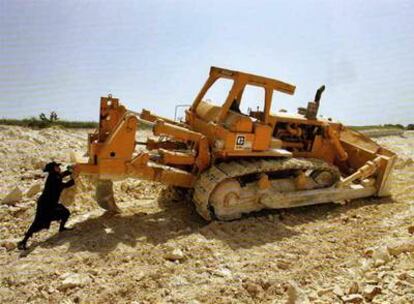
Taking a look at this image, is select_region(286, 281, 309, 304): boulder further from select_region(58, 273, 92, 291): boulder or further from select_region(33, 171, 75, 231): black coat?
select_region(33, 171, 75, 231): black coat

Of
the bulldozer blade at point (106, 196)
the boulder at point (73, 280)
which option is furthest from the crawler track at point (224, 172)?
the boulder at point (73, 280)

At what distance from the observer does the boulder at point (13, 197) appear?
712 centimetres

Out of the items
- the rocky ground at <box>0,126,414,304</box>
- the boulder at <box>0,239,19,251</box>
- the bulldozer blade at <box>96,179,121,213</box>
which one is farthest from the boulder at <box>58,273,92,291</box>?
the bulldozer blade at <box>96,179,121,213</box>

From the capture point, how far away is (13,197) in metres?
7.17

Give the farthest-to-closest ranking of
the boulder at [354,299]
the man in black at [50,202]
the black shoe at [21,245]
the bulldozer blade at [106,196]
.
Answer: the bulldozer blade at [106,196] → the man in black at [50,202] → the black shoe at [21,245] → the boulder at [354,299]

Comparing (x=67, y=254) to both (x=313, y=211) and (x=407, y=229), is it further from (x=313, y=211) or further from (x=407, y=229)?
(x=407, y=229)

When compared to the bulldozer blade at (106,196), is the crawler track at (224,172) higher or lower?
higher

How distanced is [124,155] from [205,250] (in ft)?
5.94

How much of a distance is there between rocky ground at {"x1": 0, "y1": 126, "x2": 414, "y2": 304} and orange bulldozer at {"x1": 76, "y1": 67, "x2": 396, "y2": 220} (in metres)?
0.37

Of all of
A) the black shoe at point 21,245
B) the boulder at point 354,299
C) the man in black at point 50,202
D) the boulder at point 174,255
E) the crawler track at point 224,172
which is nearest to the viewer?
the boulder at point 354,299

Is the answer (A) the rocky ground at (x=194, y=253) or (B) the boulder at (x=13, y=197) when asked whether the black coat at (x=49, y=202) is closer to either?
(A) the rocky ground at (x=194, y=253)

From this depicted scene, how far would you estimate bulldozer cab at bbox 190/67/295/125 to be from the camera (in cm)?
731

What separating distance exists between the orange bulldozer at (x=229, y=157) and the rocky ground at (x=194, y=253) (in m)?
0.37

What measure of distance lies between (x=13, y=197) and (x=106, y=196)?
1541 millimetres
